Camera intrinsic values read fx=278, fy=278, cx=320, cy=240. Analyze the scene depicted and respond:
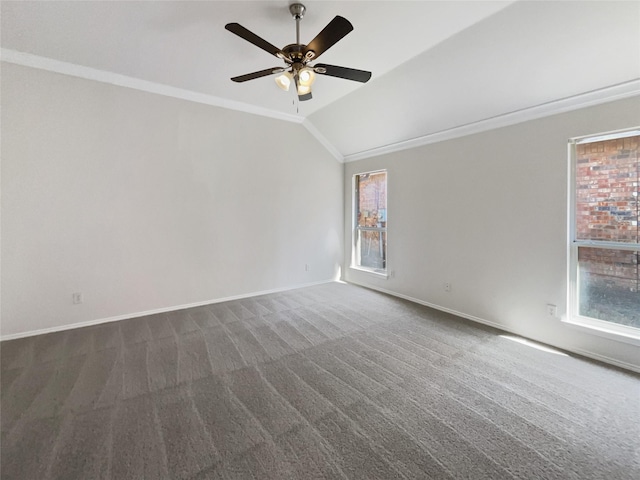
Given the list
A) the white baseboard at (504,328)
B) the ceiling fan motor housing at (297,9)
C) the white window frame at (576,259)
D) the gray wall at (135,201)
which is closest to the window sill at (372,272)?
the white baseboard at (504,328)

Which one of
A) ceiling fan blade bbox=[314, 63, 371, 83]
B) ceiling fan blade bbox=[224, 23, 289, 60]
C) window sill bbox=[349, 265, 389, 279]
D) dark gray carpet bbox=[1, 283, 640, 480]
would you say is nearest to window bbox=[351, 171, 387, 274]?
window sill bbox=[349, 265, 389, 279]

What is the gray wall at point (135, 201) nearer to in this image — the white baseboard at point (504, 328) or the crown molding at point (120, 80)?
the crown molding at point (120, 80)

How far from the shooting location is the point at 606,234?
8.30 feet

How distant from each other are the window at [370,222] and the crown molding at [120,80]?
6.62ft

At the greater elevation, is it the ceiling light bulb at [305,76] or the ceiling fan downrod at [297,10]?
the ceiling fan downrod at [297,10]

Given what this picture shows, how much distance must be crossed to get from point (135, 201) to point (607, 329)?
518 cm

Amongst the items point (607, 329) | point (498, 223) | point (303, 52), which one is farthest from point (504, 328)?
point (303, 52)

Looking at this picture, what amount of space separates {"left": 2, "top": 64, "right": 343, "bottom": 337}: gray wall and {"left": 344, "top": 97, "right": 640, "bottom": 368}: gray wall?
6.21 feet

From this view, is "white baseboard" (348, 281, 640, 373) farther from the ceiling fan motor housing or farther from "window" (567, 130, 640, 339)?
the ceiling fan motor housing

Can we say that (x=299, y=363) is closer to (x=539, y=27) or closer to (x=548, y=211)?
(x=548, y=211)

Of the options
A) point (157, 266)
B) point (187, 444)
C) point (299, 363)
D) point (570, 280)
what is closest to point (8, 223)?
point (157, 266)

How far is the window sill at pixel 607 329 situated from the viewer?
2.36m

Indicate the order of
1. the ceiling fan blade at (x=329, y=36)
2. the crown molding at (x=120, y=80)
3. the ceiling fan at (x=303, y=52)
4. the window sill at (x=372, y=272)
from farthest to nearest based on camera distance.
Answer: the window sill at (x=372, y=272), the crown molding at (x=120, y=80), the ceiling fan at (x=303, y=52), the ceiling fan blade at (x=329, y=36)

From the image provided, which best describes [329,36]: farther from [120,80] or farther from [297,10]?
[120,80]
